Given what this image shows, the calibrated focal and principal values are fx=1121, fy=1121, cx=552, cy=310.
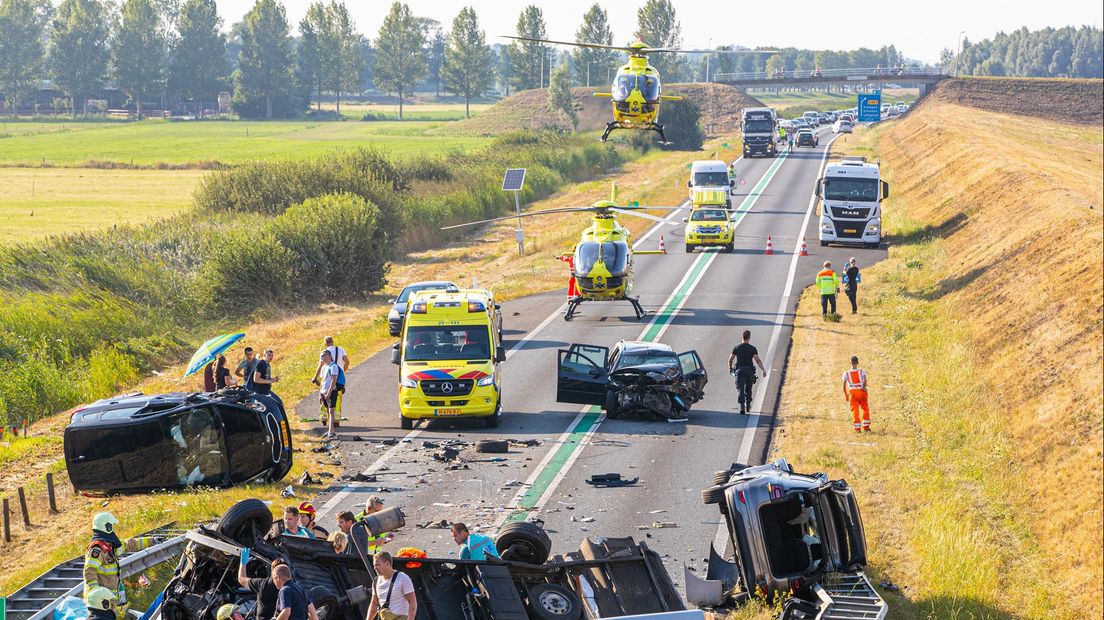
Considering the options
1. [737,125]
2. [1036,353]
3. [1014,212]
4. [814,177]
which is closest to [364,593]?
[1036,353]

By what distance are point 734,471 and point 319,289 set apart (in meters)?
30.9

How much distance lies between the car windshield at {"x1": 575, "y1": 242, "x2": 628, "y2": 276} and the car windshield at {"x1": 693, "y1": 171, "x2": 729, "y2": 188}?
72.9ft

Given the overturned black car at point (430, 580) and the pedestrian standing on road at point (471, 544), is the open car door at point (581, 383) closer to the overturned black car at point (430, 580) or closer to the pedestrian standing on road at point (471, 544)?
the overturned black car at point (430, 580)

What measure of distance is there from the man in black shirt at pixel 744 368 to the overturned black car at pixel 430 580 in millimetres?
11096

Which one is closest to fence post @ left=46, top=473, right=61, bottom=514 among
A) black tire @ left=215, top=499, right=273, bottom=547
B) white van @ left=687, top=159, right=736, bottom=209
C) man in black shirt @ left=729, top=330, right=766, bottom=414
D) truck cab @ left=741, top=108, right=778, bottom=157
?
black tire @ left=215, top=499, right=273, bottom=547

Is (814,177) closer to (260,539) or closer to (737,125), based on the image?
(737,125)

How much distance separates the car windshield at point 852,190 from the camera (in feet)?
152

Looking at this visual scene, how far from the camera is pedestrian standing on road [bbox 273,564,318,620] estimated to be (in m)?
10.6

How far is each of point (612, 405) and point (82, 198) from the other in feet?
185

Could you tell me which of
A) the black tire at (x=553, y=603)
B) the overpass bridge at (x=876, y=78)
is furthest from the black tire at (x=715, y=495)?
the overpass bridge at (x=876, y=78)

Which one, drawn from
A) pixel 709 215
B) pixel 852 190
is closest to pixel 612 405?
pixel 709 215

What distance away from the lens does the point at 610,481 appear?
19.2 m

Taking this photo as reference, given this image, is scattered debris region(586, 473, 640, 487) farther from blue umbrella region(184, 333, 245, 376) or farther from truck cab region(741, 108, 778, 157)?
truck cab region(741, 108, 778, 157)

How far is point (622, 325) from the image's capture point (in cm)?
3409
